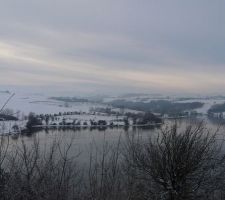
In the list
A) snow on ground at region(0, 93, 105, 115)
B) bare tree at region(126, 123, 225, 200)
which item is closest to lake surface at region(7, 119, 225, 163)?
bare tree at region(126, 123, 225, 200)

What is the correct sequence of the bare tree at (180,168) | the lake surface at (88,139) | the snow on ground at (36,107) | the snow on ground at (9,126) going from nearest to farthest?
1. the snow on ground at (9,126)
2. the bare tree at (180,168)
3. the lake surface at (88,139)
4. the snow on ground at (36,107)

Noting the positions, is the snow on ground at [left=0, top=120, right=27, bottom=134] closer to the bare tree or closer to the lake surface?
the lake surface

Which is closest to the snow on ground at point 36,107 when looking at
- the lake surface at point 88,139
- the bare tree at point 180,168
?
the lake surface at point 88,139

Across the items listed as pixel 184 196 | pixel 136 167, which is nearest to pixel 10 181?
pixel 136 167

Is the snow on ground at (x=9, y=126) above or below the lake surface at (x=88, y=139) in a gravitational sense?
above

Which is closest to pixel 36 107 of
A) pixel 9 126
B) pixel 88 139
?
pixel 88 139

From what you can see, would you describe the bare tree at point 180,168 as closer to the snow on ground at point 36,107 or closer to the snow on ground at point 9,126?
the snow on ground at point 9,126

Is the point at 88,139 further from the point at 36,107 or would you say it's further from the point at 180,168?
the point at 36,107

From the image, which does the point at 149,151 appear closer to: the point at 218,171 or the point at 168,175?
the point at 168,175

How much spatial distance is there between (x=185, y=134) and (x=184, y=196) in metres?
1.07

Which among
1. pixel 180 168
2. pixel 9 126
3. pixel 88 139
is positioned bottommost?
pixel 88 139

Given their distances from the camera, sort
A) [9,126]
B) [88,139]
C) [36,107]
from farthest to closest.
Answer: [36,107] → [88,139] → [9,126]

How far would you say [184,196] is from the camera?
676 cm

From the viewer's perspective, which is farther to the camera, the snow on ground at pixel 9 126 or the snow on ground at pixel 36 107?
the snow on ground at pixel 36 107
